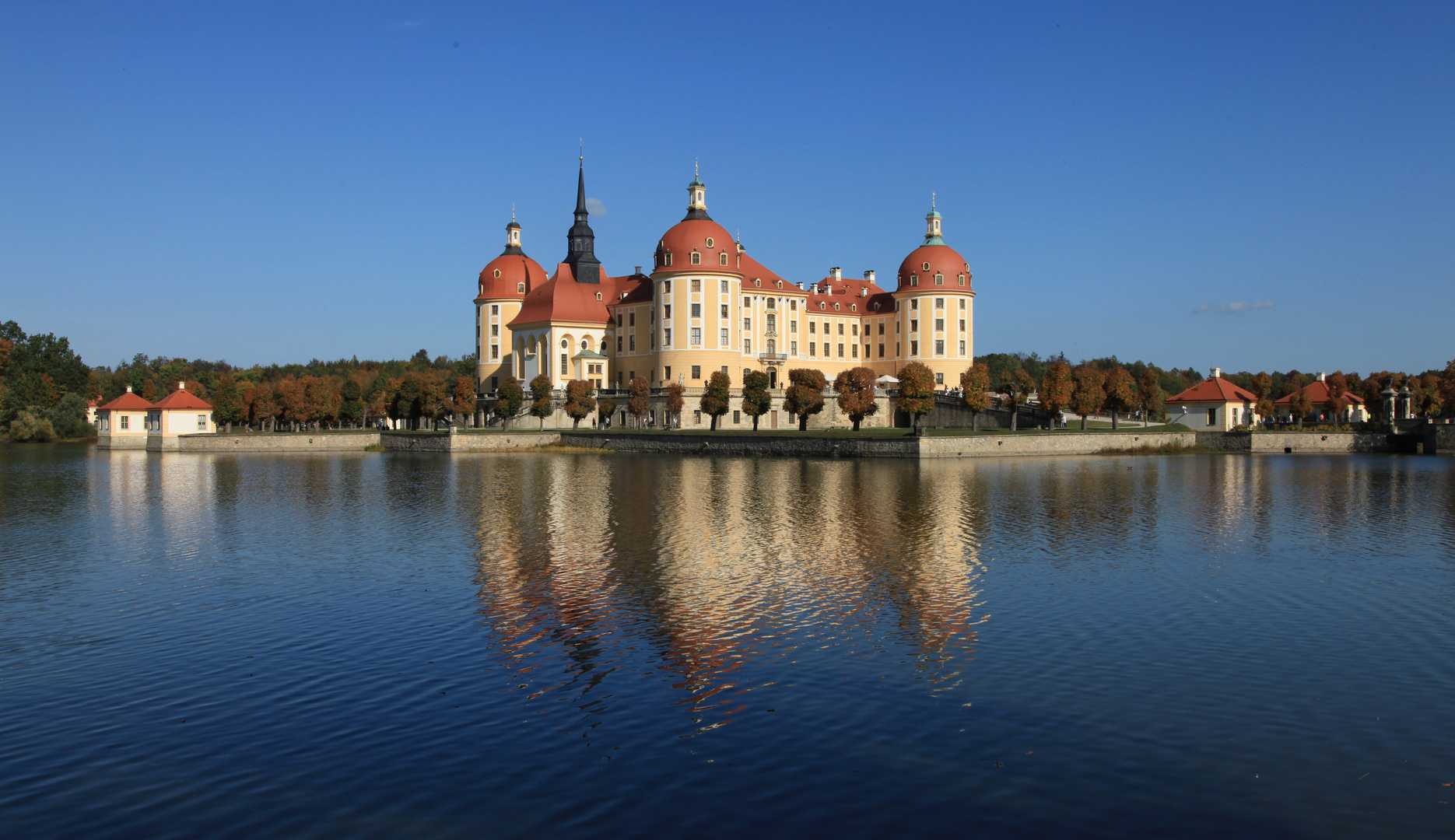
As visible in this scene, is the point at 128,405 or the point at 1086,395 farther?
the point at 128,405

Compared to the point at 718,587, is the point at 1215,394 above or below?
above

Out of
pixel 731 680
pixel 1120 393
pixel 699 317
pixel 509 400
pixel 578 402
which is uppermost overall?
pixel 699 317

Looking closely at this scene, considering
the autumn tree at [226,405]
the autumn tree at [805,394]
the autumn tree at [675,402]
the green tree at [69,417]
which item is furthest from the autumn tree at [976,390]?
the green tree at [69,417]

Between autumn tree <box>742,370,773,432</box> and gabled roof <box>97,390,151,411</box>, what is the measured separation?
59.1 metres

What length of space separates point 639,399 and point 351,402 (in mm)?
38971

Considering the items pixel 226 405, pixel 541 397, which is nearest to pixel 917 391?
pixel 541 397

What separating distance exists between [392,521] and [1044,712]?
83.3ft

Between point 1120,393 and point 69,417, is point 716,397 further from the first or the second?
point 69,417

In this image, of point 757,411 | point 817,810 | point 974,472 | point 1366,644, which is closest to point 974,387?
point 757,411

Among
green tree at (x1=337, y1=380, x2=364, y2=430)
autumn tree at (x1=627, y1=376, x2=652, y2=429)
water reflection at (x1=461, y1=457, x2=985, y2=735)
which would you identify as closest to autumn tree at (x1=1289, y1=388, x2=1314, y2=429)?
autumn tree at (x1=627, y1=376, x2=652, y2=429)

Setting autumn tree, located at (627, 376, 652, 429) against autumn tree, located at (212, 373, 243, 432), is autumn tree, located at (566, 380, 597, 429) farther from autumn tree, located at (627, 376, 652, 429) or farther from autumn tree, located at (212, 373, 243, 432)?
autumn tree, located at (212, 373, 243, 432)

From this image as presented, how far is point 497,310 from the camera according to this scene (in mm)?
107625

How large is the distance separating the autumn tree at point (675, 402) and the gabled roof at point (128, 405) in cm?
5102

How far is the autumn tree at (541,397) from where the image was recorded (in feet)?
298
